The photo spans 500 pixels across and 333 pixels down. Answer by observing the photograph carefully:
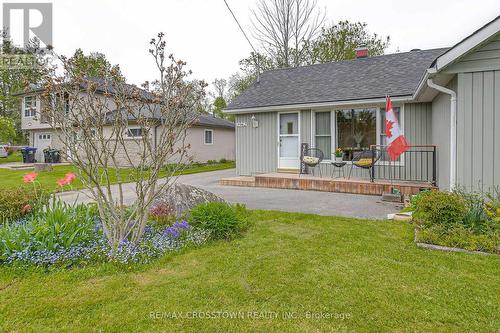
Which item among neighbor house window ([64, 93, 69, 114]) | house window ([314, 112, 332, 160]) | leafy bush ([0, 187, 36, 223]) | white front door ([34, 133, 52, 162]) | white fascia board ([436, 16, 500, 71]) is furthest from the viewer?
white front door ([34, 133, 52, 162])

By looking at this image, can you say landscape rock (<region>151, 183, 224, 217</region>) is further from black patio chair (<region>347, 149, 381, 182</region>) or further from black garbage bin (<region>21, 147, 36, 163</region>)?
black garbage bin (<region>21, 147, 36, 163</region>)

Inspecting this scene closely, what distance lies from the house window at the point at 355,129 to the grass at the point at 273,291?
5509 mm

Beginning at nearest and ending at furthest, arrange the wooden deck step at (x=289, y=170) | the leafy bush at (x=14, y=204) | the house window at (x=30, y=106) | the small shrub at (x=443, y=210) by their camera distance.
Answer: the house window at (x=30, y=106)
the small shrub at (x=443, y=210)
the leafy bush at (x=14, y=204)
the wooden deck step at (x=289, y=170)

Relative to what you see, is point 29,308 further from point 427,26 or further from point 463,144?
point 427,26

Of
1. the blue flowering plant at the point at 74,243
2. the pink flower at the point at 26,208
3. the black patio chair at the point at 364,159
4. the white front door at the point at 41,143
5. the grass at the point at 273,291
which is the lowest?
the grass at the point at 273,291

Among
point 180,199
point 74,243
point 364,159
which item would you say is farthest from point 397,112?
point 74,243

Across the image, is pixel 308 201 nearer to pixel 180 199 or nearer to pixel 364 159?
pixel 364 159

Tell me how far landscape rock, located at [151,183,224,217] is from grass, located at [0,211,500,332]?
3.85 feet

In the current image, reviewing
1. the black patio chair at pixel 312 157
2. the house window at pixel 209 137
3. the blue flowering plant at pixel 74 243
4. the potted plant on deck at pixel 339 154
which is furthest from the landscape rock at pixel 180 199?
the house window at pixel 209 137

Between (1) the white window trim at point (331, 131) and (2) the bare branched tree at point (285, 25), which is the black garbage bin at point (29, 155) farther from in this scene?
(1) the white window trim at point (331, 131)

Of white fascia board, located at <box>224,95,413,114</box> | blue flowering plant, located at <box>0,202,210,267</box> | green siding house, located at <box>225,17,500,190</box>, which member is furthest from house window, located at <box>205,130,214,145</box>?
blue flowering plant, located at <box>0,202,210,267</box>

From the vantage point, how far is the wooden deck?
6.76m

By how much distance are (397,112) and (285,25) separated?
1222 centimetres

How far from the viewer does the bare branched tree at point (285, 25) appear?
17688 millimetres
